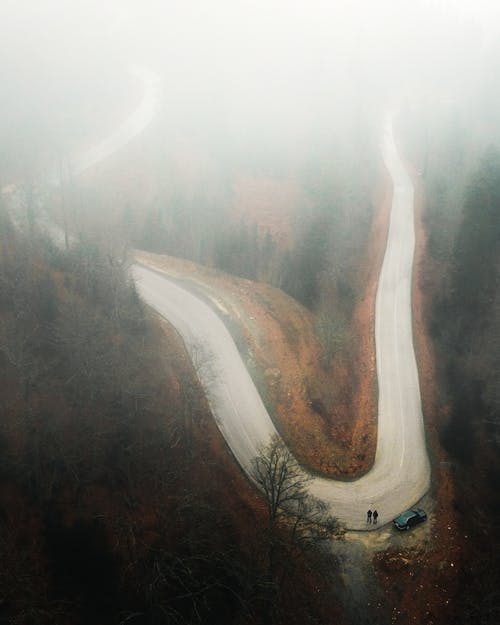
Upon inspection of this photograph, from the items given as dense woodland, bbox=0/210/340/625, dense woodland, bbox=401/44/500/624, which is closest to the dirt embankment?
dense woodland, bbox=0/210/340/625

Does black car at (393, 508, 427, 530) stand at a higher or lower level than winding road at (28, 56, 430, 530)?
lower

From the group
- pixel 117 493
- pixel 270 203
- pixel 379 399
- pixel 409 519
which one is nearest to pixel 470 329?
pixel 379 399

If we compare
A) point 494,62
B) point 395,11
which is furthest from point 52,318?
point 395,11

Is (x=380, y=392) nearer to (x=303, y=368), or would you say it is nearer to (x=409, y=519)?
(x=303, y=368)

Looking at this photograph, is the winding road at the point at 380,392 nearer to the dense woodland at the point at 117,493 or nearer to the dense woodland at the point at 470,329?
the dense woodland at the point at 117,493

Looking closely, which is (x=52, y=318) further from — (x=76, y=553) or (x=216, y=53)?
(x=216, y=53)

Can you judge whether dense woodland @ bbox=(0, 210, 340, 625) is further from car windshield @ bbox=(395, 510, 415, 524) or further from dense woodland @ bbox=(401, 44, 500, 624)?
dense woodland @ bbox=(401, 44, 500, 624)
